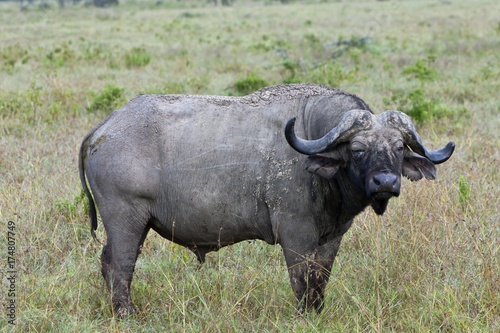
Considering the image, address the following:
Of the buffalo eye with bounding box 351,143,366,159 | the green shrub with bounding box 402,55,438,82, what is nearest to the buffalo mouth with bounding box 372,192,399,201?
the buffalo eye with bounding box 351,143,366,159

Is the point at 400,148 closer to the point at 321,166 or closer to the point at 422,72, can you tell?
the point at 321,166

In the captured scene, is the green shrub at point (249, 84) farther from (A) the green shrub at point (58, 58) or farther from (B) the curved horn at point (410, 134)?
(B) the curved horn at point (410, 134)

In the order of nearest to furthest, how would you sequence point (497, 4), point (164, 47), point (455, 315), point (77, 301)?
point (455, 315) < point (77, 301) < point (164, 47) < point (497, 4)

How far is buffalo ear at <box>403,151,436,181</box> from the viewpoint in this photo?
165 inches

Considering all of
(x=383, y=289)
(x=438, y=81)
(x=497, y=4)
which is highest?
(x=383, y=289)

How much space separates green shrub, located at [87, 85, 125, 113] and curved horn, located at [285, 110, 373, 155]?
5.86 metres

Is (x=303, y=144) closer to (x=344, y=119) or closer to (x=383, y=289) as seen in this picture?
(x=344, y=119)

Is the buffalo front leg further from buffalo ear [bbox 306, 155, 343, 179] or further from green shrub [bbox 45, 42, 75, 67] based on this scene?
green shrub [bbox 45, 42, 75, 67]

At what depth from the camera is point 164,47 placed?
17938mm

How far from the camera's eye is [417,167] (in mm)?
4203

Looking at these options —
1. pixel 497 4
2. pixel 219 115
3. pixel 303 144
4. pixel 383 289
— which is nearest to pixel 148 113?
pixel 219 115

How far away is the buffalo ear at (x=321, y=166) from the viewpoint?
4.08 metres

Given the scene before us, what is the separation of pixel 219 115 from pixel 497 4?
3381cm

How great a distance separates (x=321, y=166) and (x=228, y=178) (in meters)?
0.67
